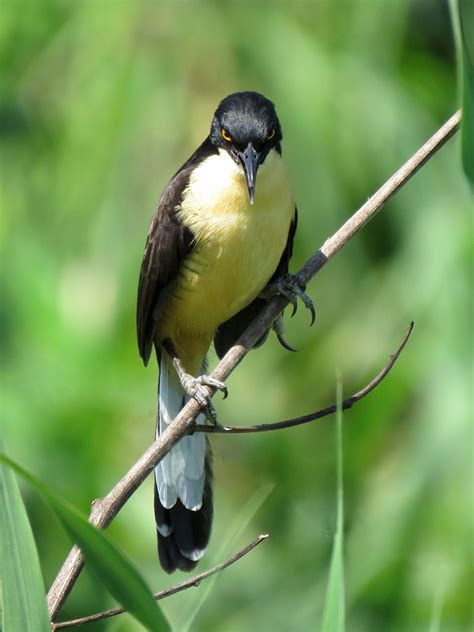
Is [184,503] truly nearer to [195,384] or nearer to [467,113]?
[195,384]

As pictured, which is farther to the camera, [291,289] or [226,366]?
[291,289]

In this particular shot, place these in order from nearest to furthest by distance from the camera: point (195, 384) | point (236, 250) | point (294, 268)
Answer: point (195, 384) → point (236, 250) → point (294, 268)

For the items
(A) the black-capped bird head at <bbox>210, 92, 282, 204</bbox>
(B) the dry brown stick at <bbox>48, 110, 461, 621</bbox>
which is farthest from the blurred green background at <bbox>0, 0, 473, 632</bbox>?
(B) the dry brown stick at <bbox>48, 110, 461, 621</bbox>

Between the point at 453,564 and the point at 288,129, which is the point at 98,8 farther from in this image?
the point at 453,564

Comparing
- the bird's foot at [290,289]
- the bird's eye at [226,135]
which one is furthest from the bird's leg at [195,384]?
the bird's eye at [226,135]

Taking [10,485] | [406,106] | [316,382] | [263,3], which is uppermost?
[263,3]

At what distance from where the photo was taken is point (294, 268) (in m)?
6.11

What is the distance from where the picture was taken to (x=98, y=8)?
6543mm

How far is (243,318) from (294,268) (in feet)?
6.91

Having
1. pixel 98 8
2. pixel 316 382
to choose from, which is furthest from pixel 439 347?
pixel 98 8

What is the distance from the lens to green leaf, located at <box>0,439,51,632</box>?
1891mm

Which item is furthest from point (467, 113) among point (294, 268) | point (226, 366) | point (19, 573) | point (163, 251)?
point (294, 268)

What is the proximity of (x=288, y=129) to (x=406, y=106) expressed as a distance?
0.64 meters

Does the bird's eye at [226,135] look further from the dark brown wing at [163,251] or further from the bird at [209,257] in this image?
the dark brown wing at [163,251]
